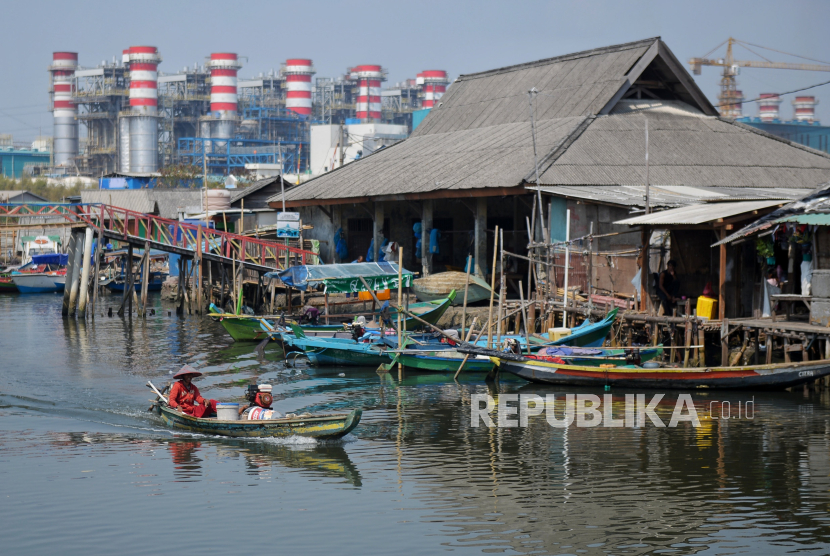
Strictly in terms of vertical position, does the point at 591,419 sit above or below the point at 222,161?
below

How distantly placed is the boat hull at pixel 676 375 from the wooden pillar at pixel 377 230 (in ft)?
51.2

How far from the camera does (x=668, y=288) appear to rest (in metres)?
24.7

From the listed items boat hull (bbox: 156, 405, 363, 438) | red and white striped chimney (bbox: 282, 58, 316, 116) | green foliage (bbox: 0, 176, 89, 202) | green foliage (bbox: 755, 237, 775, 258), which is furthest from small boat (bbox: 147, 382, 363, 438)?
red and white striped chimney (bbox: 282, 58, 316, 116)

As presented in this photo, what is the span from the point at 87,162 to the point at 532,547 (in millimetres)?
136989

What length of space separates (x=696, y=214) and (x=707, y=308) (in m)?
2.21

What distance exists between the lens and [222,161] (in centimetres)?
12888

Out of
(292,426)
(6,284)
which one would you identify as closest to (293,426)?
(292,426)

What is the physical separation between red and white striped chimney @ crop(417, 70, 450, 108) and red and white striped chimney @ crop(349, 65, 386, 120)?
→ 7970mm

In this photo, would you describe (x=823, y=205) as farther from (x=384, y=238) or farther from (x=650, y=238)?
(x=384, y=238)

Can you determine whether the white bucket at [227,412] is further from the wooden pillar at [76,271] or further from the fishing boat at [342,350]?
the wooden pillar at [76,271]

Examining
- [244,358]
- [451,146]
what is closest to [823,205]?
[244,358]

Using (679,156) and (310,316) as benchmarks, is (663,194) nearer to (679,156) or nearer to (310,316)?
(679,156)

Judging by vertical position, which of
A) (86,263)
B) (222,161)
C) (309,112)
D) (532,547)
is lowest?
(532,547)

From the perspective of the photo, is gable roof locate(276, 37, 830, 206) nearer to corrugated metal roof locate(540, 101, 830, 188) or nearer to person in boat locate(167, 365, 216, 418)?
corrugated metal roof locate(540, 101, 830, 188)
